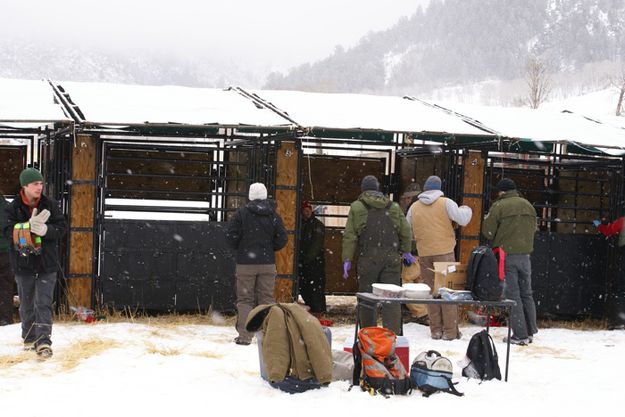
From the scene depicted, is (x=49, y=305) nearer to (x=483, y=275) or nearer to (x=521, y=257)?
(x=483, y=275)

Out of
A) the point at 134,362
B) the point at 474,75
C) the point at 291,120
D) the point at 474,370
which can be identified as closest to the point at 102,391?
the point at 134,362

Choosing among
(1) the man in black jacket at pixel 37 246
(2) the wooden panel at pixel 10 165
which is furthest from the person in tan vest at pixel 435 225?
(2) the wooden panel at pixel 10 165

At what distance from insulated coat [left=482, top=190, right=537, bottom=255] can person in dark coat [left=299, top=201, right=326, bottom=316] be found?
2.31 m

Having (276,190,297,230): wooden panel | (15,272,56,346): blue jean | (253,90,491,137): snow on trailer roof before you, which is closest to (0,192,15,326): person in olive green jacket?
(15,272,56,346): blue jean

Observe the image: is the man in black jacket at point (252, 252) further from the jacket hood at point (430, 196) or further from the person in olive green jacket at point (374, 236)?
the jacket hood at point (430, 196)

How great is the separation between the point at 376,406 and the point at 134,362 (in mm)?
2365

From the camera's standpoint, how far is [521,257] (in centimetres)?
913

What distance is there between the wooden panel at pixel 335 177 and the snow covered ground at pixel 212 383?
352 centimetres

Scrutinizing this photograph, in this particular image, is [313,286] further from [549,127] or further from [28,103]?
[28,103]

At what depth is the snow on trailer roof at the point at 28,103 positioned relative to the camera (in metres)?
8.64

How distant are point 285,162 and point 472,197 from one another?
8.10 feet

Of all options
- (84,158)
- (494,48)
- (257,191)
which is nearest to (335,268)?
(257,191)

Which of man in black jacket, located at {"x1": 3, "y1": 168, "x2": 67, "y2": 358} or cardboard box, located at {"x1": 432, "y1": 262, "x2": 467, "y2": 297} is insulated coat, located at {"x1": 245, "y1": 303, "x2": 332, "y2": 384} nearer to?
cardboard box, located at {"x1": 432, "y1": 262, "x2": 467, "y2": 297}

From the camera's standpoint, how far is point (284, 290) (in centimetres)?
1011
